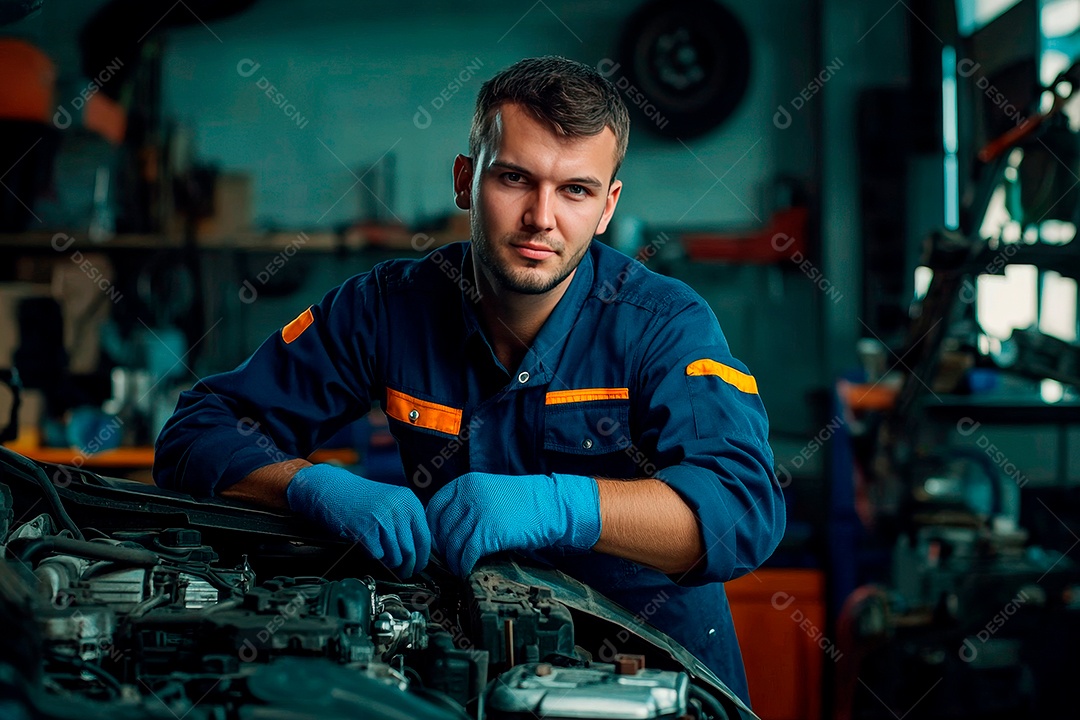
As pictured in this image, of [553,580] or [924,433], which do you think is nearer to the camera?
[553,580]

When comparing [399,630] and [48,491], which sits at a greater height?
[48,491]

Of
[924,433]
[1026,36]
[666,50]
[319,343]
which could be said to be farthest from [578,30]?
[319,343]

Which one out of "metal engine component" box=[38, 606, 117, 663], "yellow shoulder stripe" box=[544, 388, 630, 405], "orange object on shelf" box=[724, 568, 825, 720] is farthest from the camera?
"orange object on shelf" box=[724, 568, 825, 720]

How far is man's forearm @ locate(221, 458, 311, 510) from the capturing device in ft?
4.95

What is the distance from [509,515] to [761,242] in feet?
10.2

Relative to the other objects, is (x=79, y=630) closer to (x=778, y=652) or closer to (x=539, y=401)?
(x=539, y=401)

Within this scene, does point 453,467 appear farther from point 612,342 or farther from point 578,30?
point 578,30

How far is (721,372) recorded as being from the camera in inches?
61.2

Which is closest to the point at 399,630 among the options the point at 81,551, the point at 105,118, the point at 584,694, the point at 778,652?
the point at 584,694

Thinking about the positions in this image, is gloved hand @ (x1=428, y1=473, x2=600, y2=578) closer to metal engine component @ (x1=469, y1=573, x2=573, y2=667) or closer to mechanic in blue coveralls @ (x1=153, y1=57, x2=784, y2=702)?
mechanic in blue coveralls @ (x1=153, y1=57, x2=784, y2=702)

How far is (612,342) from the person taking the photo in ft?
5.42

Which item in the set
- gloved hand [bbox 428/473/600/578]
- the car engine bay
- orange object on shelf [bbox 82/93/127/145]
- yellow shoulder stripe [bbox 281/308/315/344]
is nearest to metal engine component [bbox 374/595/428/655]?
the car engine bay

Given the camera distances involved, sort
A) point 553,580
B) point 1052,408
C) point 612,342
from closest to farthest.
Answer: point 553,580
point 612,342
point 1052,408

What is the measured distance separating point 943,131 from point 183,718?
423 centimetres
